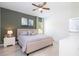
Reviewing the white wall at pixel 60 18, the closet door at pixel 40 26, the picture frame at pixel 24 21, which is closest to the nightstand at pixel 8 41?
the picture frame at pixel 24 21

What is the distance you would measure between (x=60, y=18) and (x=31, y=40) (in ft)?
2.39

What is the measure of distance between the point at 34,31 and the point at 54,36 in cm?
42

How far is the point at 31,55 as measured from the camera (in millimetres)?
1886

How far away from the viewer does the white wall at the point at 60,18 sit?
6.01ft

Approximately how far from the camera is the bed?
1915mm

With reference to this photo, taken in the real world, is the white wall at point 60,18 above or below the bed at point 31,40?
above

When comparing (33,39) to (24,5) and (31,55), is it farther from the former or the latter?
(24,5)

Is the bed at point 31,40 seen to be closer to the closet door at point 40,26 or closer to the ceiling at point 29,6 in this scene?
the closet door at point 40,26

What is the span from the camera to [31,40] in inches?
77.9

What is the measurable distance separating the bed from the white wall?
15cm

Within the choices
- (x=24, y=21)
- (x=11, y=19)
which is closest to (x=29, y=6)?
(x=24, y=21)

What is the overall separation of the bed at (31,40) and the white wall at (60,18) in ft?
0.50

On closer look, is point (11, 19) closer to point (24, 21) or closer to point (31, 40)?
Answer: point (24, 21)

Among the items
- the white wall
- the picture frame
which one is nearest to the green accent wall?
the picture frame
